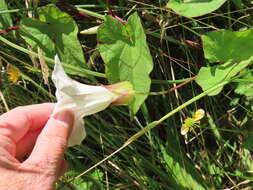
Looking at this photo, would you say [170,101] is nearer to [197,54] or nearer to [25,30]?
[197,54]

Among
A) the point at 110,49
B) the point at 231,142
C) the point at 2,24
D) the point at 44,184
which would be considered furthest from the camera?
the point at 231,142

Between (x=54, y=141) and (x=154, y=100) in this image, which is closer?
(x=54, y=141)

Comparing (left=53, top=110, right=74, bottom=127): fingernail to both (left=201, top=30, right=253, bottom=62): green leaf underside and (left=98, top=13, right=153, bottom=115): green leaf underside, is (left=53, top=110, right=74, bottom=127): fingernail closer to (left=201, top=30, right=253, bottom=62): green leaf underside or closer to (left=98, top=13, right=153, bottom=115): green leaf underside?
(left=98, top=13, right=153, bottom=115): green leaf underside

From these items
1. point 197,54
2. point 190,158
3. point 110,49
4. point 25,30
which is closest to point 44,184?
point 110,49

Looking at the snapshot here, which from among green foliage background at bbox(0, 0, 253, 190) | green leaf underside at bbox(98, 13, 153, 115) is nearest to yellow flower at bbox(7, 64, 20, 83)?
green foliage background at bbox(0, 0, 253, 190)

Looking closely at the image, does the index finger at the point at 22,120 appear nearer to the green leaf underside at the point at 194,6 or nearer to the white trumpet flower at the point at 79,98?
the white trumpet flower at the point at 79,98

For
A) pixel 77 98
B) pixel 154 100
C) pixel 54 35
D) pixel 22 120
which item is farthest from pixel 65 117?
pixel 154 100

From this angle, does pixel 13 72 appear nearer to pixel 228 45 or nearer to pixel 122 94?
pixel 122 94
